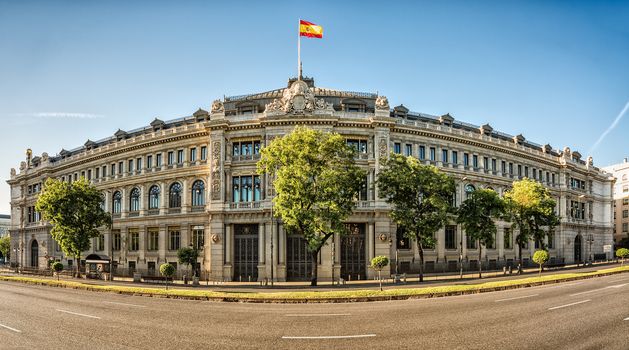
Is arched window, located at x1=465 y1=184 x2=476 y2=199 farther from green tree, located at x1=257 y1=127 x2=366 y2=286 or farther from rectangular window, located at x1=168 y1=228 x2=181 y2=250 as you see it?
rectangular window, located at x1=168 y1=228 x2=181 y2=250

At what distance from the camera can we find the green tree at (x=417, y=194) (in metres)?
38.2

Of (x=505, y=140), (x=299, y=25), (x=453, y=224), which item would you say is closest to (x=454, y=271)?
(x=453, y=224)

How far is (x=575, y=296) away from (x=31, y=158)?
9632cm

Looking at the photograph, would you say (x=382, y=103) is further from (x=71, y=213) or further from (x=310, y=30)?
(x=71, y=213)

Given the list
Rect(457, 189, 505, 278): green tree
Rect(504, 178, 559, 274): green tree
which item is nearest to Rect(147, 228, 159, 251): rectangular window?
Answer: Rect(457, 189, 505, 278): green tree

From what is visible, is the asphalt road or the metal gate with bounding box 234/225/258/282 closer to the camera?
the asphalt road

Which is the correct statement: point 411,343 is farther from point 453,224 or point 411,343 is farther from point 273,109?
point 453,224

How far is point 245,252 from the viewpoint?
46.0 metres

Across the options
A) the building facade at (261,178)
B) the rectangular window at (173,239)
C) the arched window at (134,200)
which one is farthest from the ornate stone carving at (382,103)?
the arched window at (134,200)

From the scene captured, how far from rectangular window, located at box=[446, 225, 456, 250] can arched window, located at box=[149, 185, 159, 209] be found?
3974 centimetres

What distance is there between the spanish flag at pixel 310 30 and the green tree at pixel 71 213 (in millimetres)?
33214

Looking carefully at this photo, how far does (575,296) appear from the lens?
23.1m

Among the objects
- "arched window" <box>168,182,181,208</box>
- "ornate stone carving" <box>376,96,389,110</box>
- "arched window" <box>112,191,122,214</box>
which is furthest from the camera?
"arched window" <box>112,191,122,214</box>

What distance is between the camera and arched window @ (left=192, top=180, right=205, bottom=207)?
4997 cm
